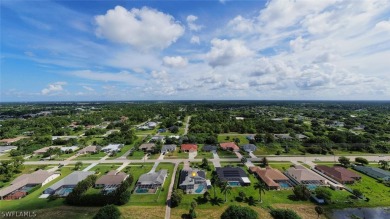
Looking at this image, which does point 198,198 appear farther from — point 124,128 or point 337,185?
point 124,128

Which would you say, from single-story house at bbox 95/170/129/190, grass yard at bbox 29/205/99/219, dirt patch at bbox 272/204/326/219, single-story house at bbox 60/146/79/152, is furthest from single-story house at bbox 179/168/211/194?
single-story house at bbox 60/146/79/152

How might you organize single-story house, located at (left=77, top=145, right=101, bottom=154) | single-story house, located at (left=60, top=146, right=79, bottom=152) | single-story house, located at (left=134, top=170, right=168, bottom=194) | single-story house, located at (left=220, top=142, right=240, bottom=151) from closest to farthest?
single-story house, located at (left=134, top=170, right=168, bottom=194), single-story house, located at (left=77, top=145, right=101, bottom=154), single-story house, located at (left=60, top=146, right=79, bottom=152), single-story house, located at (left=220, top=142, right=240, bottom=151)

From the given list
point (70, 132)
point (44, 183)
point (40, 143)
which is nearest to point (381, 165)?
point (44, 183)

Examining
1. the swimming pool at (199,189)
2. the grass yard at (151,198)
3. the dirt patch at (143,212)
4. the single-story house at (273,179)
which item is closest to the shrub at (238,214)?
the swimming pool at (199,189)

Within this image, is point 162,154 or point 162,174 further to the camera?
point 162,154

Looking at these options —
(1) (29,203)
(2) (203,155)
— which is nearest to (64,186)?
(1) (29,203)

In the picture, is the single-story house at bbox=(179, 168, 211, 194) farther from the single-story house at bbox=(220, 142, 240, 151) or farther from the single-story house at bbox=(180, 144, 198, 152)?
the single-story house at bbox=(220, 142, 240, 151)
